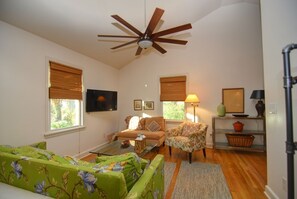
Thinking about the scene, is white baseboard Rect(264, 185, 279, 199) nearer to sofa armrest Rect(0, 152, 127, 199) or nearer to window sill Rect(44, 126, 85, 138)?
sofa armrest Rect(0, 152, 127, 199)

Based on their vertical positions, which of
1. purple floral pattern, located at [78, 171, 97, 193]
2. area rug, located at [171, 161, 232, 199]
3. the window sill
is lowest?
area rug, located at [171, 161, 232, 199]

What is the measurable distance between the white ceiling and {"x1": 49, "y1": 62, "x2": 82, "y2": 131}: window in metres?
0.59

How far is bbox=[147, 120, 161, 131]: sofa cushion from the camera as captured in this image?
4.50 m

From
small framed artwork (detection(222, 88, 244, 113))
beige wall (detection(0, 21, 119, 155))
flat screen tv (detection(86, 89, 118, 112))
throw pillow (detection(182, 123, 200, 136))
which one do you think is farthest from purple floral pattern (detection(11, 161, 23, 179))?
small framed artwork (detection(222, 88, 244, 113))

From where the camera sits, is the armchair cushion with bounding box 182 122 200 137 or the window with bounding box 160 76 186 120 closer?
the armchair cushion with bounding box 182 122 200 137

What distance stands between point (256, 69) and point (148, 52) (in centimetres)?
313

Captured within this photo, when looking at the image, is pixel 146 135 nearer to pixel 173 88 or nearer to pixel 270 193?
pixel 173 88

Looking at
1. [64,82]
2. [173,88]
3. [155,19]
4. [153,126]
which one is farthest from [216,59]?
[64,82]

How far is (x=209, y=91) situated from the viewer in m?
4.49

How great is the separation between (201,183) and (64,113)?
10.4 ft

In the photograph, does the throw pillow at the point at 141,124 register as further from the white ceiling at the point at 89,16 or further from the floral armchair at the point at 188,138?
the white ceiling at the point at 89,16

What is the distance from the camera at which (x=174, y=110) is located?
489 cm

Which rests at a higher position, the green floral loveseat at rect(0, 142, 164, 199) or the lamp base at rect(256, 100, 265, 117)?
the lamp base at rect(256, 100, 265, 117)

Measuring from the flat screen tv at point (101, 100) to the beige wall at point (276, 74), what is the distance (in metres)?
3.70
